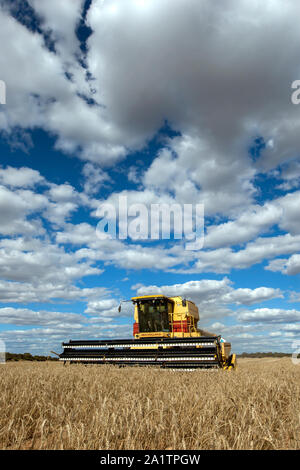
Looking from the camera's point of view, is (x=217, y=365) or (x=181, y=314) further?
(x=181, y=314)

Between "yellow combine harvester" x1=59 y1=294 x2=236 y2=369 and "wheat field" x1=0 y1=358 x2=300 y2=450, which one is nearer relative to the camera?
"wheat field" x1=0 y1=358 x2=300 y2=450

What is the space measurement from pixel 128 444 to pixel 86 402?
1761 mm

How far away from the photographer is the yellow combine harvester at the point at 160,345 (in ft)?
36.2

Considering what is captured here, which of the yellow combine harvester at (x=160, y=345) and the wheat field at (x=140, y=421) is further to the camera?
→ the yellow combine harvester at (x=160, y=345)

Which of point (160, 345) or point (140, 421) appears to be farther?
point (160, 345)

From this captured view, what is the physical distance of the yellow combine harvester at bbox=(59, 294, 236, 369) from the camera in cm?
1103

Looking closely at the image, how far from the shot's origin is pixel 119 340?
1250 cm

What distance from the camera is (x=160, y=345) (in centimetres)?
1195
